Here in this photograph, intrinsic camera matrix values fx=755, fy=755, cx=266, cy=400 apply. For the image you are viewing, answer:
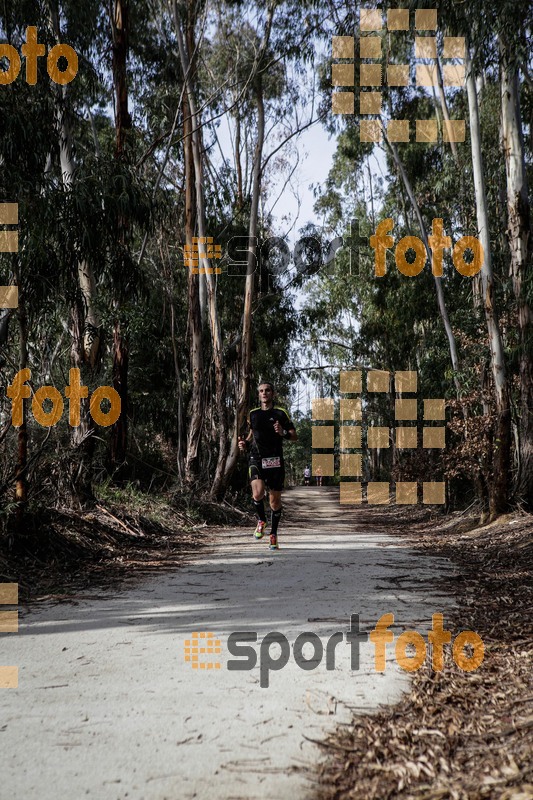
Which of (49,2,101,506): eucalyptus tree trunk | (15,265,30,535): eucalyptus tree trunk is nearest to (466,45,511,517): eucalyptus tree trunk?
(49,2,101,506): eucalyptus tree trunk

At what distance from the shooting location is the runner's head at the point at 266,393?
8547 millimetres

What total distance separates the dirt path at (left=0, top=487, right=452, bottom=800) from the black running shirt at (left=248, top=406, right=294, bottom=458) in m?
3.00

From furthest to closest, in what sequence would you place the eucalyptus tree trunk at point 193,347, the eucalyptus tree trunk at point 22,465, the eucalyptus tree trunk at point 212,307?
the eucalyptus tree trunk at point 212,307, the eucalyptus tree trunk at point 193,347, the eucalyptus tree trunk at point 22,465

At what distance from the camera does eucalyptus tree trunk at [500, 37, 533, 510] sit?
1059 centimetres

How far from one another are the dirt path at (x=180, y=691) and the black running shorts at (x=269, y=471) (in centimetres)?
288

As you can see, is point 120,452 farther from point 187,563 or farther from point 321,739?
point 321,739

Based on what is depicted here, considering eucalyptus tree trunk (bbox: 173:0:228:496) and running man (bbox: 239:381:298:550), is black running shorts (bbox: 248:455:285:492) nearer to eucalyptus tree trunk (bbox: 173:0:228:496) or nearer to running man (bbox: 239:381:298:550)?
running man (bbox: 239:381:298:550)

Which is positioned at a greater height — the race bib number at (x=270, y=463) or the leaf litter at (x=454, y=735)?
the race bib number at (x=270, y=463)

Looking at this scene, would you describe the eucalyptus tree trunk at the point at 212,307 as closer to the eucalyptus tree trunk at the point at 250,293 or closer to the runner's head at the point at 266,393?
the eucalyptus tree trunk at the point at 250,293

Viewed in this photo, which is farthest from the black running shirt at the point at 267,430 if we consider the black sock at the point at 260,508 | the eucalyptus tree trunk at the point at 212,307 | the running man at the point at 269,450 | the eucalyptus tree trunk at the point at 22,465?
the eucalyptus tree trunk at the point at 212,307

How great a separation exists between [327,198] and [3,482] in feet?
69.3

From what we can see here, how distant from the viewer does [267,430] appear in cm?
877

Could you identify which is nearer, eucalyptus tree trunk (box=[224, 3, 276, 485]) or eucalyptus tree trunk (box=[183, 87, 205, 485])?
eucalyptus tree trunk (box=[183, 87, 205, 485])

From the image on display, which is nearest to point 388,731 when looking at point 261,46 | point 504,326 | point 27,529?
point 27,529
